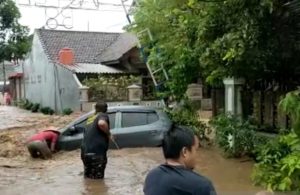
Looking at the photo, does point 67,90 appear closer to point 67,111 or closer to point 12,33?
point 67,111

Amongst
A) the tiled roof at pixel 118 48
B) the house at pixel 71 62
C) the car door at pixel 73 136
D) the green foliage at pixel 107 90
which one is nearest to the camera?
the car door at pixel 73 136

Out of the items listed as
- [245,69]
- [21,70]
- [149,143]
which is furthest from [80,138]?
[21,70]

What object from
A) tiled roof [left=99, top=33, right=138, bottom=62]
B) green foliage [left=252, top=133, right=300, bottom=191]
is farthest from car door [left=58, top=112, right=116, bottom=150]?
tiled roof [left=99, top=33, right=138, bottom=62]

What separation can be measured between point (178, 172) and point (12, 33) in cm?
3072

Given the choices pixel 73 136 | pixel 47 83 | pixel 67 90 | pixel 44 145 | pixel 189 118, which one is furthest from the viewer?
pixel 47 83

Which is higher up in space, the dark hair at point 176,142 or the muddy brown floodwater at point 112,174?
the dark hair at point 176,142

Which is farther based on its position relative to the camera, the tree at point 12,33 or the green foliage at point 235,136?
the tree at point 12,33

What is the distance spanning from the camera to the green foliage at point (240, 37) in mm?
9422

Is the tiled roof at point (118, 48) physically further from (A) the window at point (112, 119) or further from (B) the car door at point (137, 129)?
(A) the window at point (112, 119)

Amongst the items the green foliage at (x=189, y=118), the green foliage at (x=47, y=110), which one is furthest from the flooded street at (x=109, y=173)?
the green foliage at (x=47, y=110)

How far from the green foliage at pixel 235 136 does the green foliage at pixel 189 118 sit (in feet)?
5.74

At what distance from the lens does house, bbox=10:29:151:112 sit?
31.6 m

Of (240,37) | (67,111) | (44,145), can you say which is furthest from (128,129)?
(67,111)

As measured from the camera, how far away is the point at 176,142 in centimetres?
316
